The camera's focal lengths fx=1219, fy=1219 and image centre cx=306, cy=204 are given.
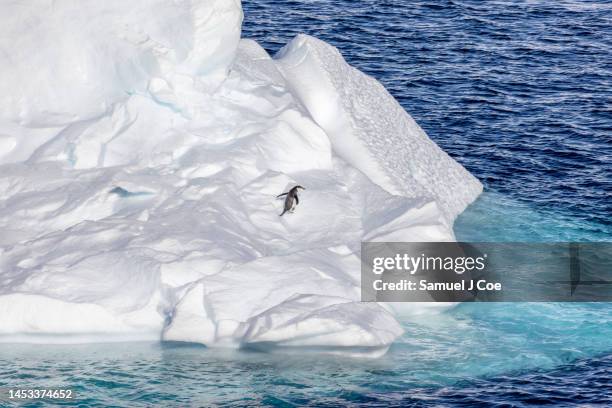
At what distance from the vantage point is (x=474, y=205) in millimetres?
32875

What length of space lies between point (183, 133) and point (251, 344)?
6.55 metres

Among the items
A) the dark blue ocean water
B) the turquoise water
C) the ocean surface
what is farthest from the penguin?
the dark blue ocean water

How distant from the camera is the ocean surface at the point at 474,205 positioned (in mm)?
22609

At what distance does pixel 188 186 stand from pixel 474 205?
9386 mm

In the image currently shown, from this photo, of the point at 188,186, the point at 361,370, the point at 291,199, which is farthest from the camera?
the point at 291,199

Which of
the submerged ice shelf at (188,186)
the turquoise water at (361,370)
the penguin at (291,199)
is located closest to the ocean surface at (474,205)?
the turquoise water at (361,370)

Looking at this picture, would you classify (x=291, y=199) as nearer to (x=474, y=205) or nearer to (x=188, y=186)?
(x=188, y=186)

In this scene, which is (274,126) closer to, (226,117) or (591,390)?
(226,117)

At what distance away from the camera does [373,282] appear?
25.7 meters

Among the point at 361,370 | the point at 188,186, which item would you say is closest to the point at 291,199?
the point at 188,186

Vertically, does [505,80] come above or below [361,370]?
above

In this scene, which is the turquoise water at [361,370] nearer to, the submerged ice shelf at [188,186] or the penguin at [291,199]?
the submerged ice shelf at [188,186]

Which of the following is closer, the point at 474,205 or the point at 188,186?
the point at 188,186

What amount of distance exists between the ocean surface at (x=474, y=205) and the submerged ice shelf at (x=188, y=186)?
0.79 metres
